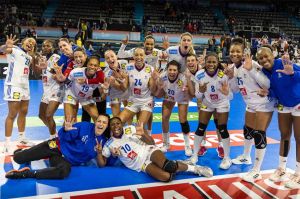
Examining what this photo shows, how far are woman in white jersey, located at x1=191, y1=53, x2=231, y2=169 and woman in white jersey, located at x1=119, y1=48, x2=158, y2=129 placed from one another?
0.93m

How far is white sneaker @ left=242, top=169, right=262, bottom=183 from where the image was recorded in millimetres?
4355

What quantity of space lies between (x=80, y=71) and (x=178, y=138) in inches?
98.7

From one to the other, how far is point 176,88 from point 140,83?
0.64m

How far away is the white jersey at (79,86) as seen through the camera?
16.9 ft

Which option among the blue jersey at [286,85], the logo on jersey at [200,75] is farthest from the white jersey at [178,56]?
the blue jersey at [286,85]

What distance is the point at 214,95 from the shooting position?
4895 mm

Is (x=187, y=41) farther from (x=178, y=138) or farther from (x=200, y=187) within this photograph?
(x=200, y=187)

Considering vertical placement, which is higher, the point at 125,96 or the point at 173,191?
the point at 125,96

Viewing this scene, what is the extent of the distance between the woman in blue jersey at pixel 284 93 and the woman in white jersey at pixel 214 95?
73cm

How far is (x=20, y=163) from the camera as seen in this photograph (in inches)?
186

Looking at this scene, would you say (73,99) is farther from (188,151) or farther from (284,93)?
(284,93)

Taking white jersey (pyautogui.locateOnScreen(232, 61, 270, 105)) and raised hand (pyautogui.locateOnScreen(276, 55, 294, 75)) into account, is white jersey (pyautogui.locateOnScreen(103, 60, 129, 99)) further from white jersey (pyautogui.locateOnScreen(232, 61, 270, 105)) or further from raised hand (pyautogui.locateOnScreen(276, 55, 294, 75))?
raised hand (pyautogui.locateOnScreen(276, 55, 294, 75))

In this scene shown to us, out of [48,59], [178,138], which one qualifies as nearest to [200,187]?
[178,138]

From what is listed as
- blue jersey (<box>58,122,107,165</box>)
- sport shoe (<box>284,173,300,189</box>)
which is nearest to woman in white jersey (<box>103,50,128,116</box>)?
blue jersey (<box>58,122,107,165</box>)
